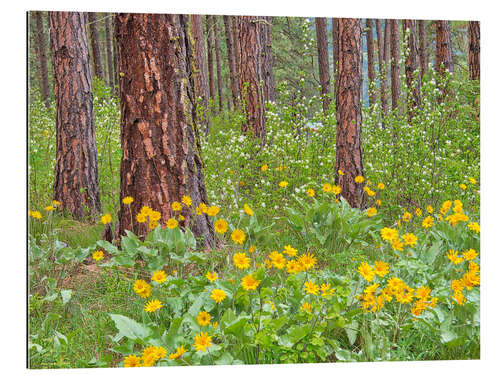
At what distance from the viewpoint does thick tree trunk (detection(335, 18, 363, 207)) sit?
12.6ft

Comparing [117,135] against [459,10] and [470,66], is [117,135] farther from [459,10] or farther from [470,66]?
[470,66]

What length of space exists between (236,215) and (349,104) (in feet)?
4.62

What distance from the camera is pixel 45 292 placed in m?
2.62

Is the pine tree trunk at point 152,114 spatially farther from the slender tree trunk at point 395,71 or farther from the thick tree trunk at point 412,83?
the slender tree trunk at point 395,71

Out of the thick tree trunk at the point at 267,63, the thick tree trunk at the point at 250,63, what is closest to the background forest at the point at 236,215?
the thick tree trunk at the point at 250,63

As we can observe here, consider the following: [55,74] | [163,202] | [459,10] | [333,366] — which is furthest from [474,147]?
[55,74]

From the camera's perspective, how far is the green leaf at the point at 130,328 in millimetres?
2213

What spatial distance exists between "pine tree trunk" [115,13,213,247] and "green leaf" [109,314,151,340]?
31.2 inches

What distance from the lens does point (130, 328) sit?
7.33 ft

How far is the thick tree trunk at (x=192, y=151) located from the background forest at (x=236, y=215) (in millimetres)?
12

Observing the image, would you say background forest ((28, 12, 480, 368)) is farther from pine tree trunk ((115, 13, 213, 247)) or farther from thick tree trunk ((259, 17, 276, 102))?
thick tree trunk ((259, 17, 276, 102))

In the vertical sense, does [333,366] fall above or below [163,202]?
below
